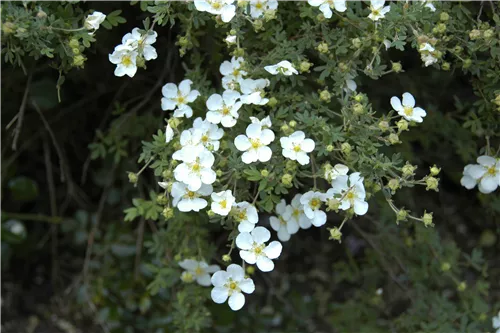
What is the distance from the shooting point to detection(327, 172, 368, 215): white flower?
1588mm

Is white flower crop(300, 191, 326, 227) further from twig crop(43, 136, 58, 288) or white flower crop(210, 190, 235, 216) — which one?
twig crop(43, 136, 58, 288)

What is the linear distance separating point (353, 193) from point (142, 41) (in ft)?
2.15

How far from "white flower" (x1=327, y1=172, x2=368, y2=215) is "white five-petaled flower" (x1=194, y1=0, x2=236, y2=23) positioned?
19.1 inches

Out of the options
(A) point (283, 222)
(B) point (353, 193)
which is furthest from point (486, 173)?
(A) point (283, 222)

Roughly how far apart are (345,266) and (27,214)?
130 centimetres

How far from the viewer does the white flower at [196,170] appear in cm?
158

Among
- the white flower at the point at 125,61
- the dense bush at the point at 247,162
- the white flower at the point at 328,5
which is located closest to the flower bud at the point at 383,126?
the dense bush at the point at 247,162

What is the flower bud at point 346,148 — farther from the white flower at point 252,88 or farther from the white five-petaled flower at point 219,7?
the white five-petaled flower at point 219,7

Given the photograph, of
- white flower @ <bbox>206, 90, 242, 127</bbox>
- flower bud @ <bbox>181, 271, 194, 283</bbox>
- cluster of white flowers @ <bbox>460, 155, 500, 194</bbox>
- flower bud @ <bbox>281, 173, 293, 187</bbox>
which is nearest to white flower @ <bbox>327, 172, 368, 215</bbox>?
flower bud @ <bbox>281, 173, 293, 187</bbox>

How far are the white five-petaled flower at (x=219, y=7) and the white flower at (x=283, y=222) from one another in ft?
1.65

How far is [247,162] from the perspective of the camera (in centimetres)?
161

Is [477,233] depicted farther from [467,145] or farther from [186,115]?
[186,115]

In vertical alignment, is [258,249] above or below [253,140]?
below

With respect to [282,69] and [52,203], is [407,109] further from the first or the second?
[52,203]
